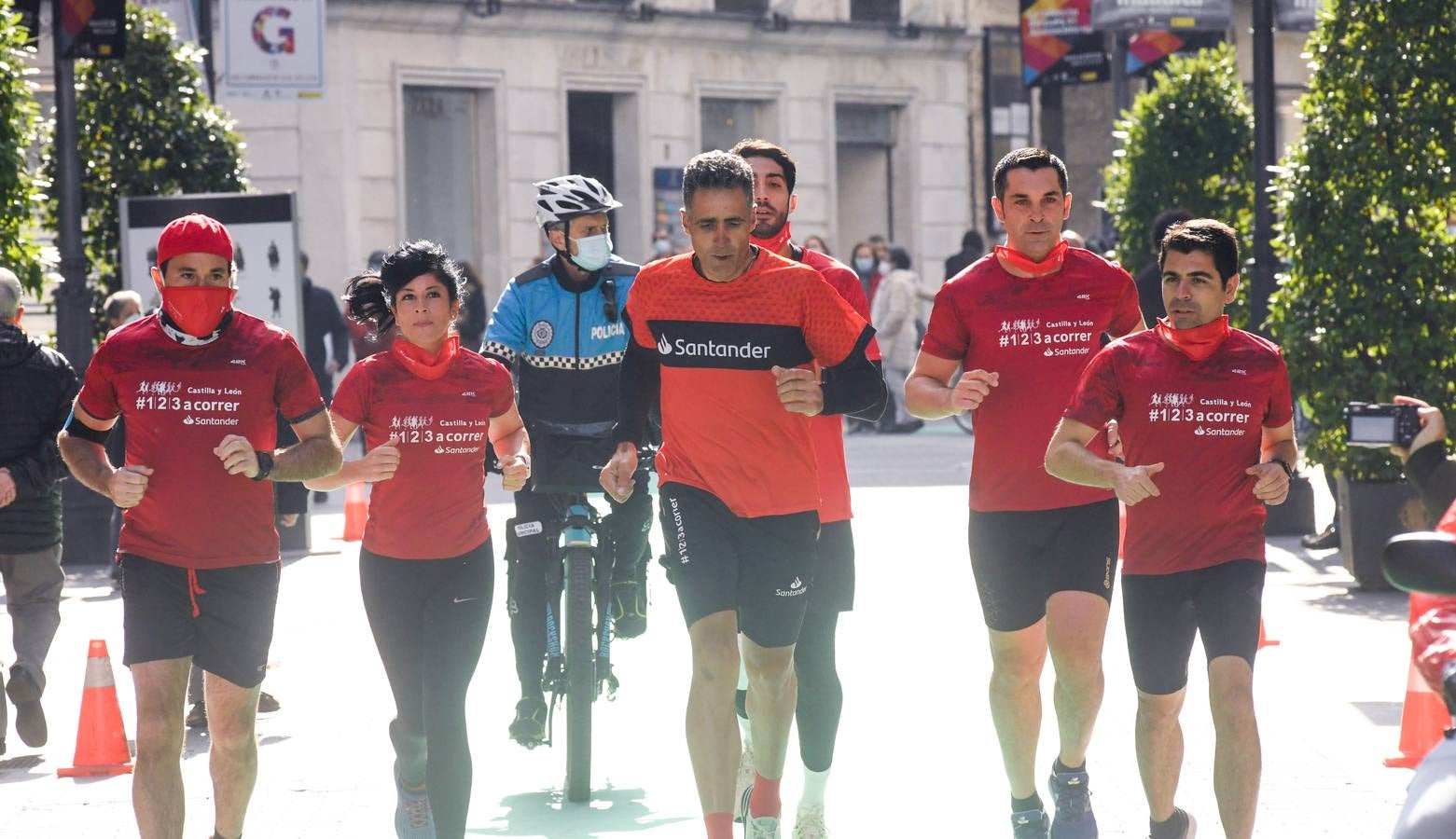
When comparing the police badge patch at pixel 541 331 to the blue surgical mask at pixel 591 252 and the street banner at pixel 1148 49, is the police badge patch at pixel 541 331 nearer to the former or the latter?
the blue surgical mask at pixel 591 252

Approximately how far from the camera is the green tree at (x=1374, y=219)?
12656 mm

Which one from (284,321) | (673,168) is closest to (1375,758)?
(284,321)

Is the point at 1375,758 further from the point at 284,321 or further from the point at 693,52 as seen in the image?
the point at 693,52

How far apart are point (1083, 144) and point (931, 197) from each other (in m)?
5.39

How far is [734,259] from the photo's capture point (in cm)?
640

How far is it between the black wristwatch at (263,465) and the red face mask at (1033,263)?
218 centimetres

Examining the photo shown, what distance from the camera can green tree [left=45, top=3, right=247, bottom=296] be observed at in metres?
16.3

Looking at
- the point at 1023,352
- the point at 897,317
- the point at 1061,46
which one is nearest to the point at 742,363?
the point at 1023,352

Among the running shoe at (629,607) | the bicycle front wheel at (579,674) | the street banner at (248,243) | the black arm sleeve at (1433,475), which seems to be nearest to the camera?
the black arm sleeve at (1433,475)

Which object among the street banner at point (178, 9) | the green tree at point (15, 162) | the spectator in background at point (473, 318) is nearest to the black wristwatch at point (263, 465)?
the green tree at point (15, 162)

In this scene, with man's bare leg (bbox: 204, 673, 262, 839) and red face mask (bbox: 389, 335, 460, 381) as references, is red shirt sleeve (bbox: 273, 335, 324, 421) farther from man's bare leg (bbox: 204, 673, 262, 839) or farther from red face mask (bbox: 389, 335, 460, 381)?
man's bare leg (bbox: 204, 673, 262, 839)

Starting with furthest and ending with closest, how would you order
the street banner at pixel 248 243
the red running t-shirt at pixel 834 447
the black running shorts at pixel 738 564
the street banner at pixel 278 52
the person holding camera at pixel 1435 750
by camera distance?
the street banner at pixel 278 52 < the street banner at pixel 248 243 < the red running t-shirt at pixel 834 447 < the black running shorts at pixel 738 564 < the person holding camera at pixel 1435 750

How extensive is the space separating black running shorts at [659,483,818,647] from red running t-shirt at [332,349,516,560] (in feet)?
1.98

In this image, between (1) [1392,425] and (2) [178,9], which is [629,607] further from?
(2) [178,9]
